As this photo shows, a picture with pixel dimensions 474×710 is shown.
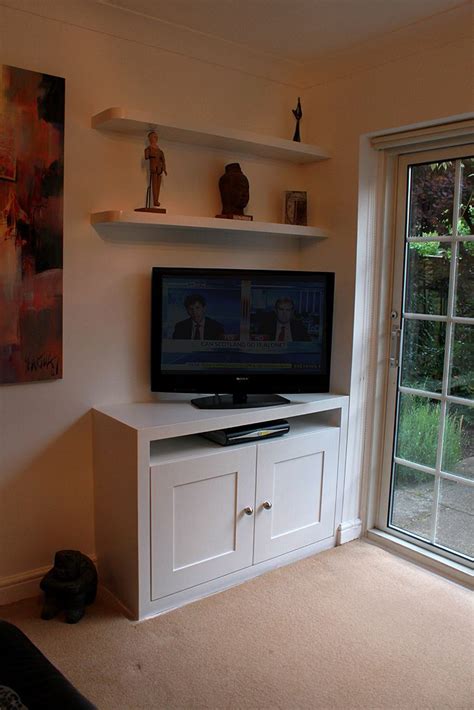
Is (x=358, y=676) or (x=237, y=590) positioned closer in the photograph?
(x=358, y=676)

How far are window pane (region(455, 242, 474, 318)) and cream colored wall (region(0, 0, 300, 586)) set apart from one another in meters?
1.16

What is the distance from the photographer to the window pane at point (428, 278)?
2.84m

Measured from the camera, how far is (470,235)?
2725 millimetres

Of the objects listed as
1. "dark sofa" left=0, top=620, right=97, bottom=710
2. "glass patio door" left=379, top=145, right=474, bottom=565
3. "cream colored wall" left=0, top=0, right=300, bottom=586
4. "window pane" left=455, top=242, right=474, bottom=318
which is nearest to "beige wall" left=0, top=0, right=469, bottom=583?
"cream colored wall" left=0, top=0, right=300, bottom=586

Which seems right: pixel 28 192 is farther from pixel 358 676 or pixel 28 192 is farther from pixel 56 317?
pixel 358 676

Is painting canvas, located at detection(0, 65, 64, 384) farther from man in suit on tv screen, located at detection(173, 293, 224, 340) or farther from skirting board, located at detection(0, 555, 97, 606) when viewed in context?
skirting board, located at detection(0, 555, 97, 606)

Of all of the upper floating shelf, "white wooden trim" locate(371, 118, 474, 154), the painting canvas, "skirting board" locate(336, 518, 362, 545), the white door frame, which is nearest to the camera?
the painting canvas

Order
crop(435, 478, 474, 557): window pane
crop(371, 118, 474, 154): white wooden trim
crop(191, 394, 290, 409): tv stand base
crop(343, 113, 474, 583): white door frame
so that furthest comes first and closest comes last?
crop(343, 113, 474, 583): white door frame → crop(435, 478, 474, 557): window pane → crop(191, 394, 290, 409): tv stand base → crop(371, 118, 474, 154): white wooden trim

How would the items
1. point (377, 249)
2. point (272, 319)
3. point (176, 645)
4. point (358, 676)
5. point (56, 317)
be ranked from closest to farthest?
point (358, 676) < point (176, 645) < point (56, 317) < point (272, 319) < point (377, 249)

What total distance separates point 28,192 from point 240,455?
4.48 ft

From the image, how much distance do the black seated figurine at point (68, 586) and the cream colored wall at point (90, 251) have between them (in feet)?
0.65

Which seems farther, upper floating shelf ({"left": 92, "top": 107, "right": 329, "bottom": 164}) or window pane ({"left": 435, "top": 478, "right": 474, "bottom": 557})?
window pane ({"left": 435, "top": 478, "right": 474, "bottom": 557})

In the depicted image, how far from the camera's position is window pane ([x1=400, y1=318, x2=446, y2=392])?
2879 mm

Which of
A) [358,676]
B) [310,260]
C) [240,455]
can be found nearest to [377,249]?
[310,260]
